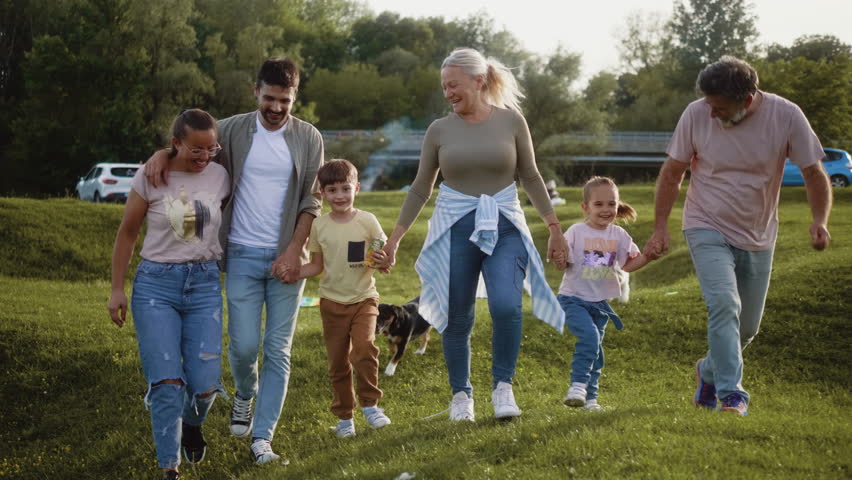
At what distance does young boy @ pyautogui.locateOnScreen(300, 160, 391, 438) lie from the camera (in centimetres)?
582

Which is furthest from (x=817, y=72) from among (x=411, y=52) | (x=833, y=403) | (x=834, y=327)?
(x=411, y=52)

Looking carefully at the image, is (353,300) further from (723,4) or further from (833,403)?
(723,4)

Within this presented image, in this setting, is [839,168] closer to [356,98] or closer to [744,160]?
[744,160]

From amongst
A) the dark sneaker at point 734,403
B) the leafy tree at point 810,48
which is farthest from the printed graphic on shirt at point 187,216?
the leafy tree at point 810,48

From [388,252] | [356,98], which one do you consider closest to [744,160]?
[388,252]

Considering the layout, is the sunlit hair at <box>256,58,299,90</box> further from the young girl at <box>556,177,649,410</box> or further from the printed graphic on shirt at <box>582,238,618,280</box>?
the printed graphic on shirt at <box>582,238,618,280</box>

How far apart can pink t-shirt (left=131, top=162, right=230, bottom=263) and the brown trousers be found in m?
1.05

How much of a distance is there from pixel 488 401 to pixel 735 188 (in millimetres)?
3700

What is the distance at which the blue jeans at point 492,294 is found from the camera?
207 inches

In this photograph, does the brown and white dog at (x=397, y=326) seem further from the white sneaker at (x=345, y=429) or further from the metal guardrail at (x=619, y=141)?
the metal guardrail at (x=619, y=141)

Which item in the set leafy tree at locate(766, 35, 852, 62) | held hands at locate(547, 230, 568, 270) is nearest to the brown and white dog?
held hands at locate(547, 230, 568, 270)

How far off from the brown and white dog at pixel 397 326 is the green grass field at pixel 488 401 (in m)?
0.26

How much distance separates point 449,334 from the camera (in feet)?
18.4

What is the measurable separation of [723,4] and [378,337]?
229 ft
